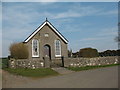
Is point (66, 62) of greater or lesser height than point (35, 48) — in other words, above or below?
below

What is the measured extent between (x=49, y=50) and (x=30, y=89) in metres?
19.3

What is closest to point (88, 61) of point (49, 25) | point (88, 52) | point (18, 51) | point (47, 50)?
point (88, 52)

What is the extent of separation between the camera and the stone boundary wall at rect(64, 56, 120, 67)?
24.3 m

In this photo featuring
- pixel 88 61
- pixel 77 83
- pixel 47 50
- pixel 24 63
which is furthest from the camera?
pixel 47 50

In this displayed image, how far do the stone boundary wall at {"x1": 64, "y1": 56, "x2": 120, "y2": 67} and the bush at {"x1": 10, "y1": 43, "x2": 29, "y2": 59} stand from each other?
20.1ft

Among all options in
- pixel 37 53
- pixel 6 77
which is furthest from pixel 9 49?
pixel 6 77

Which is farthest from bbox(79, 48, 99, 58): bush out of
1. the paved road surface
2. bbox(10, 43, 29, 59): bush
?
the paved road surface

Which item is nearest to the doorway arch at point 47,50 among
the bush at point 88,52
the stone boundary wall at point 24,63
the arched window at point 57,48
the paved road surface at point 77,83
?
the arched window at point 57,48

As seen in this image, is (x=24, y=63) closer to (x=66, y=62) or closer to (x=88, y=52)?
(x=66, y=62)

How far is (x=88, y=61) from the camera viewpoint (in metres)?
25.8

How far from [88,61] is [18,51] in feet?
28.1

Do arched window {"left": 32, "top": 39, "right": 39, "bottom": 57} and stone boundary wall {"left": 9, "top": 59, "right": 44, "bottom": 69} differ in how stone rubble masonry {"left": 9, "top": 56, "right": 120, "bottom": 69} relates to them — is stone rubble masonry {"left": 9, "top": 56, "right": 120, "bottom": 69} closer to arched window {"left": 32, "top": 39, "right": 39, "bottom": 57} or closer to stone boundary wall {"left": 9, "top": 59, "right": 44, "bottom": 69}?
stone boundary wall {"left": 9, "top": 59, "right": 44, "bottom": 69}

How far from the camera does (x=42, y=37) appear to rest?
99.9 ft

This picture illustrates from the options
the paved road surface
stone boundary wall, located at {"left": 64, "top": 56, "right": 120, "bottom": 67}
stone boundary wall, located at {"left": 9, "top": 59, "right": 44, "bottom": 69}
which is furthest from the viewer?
stone boundary wall, located at {"left": 64, "top": 56, "right": 120, "bottom": 67}
